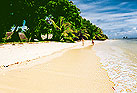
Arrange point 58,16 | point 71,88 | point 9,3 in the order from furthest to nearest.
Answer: point 58,16
point 9,3
point 71,88

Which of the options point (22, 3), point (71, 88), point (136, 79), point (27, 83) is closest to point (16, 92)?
point (27, 83)

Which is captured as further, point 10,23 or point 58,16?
point 58,16

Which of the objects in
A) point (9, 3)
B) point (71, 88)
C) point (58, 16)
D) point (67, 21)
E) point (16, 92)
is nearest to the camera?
point (16, 92)

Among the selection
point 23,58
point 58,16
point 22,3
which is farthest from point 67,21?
point 23,58

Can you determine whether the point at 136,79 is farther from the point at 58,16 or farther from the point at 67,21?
the point at 67,21

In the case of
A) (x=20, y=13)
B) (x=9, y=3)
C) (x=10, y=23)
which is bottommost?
(x=10, y=23)

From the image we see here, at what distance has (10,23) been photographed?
54.5 feet

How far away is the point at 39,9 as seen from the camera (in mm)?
17297

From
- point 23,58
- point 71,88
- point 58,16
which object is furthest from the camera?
point 58,16

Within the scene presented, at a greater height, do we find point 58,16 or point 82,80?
point 58,16

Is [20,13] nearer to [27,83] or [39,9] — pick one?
[39,9]

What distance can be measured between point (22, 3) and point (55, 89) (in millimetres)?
14898

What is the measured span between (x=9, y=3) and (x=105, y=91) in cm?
1616

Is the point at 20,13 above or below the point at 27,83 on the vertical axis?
above
